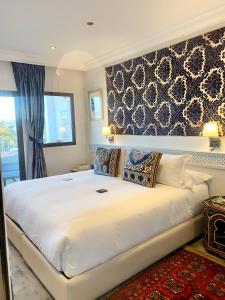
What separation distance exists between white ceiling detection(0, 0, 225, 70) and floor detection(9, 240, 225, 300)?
2622 mm

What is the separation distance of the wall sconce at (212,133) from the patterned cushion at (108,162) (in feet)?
4.25

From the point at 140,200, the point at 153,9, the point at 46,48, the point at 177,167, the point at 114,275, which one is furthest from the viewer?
the point at 46,48

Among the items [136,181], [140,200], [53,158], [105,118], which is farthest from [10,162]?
[140,200]

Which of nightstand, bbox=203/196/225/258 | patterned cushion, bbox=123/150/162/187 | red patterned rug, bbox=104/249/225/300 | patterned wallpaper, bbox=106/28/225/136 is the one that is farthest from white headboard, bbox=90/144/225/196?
red patterned rug, bbox=104/249/225/300

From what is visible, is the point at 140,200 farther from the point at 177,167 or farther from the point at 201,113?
the point at 201,113

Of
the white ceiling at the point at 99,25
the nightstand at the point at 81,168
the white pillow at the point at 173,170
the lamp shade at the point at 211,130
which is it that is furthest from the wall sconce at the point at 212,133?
the nightstand at the point at 81,168

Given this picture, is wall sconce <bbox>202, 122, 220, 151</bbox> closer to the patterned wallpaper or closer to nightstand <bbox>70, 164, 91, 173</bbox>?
the patterned wallpaper

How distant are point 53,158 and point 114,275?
315cm

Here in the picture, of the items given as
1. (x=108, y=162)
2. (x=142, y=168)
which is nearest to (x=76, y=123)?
(x=108, y=162)

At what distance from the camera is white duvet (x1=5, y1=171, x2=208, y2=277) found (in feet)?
5.90

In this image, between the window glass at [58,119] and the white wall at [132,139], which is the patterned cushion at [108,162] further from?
the window glass at [58,119]

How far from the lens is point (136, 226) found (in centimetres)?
212

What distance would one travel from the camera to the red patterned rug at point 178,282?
6.27 ft

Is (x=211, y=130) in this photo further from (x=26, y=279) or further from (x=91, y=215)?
(x=26, y=279)
